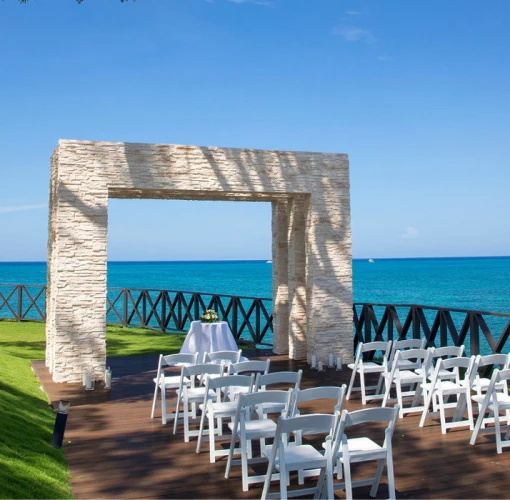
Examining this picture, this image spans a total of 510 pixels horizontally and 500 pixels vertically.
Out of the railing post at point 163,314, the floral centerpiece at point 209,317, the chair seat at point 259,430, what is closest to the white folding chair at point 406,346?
the chair seat at point 259,430

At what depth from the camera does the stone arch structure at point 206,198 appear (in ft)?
27.9

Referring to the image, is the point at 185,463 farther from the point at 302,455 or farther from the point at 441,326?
the point at 441,326

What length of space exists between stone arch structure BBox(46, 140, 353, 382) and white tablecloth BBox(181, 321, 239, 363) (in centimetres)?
→ 143

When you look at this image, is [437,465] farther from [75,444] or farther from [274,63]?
[274,63]

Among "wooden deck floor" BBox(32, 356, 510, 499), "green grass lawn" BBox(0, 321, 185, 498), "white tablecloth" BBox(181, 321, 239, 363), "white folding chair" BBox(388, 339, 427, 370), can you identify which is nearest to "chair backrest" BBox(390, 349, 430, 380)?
"white folding chair" BBox(388, 339, 427, 370)

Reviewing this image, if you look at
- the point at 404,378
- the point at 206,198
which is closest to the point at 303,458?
the point at 404,378

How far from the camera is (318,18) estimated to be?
15367mm

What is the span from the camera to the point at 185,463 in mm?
4883

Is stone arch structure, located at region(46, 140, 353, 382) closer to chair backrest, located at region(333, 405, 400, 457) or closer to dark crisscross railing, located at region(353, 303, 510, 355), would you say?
dark crisscross railing, located at region(353, 303, 510, 355)

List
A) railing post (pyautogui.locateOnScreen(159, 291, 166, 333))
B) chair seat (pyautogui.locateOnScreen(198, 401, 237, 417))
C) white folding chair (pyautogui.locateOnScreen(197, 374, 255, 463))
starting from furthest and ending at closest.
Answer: railing post (pyautogui.locateOnScreen(159, 291, 166, 333)) → chair seat (pyautogui.locateOnScreen(198, 401, 237, 417)) → white folding chair (pyautogui.locateOnScreen(197, 374, 255, 463))

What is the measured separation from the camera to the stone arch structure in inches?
335

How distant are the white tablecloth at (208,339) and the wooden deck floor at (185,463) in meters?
2.39

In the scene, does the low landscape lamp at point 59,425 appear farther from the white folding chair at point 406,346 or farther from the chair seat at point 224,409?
the white folding chair at point 406,346

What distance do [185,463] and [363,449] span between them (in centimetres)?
170
